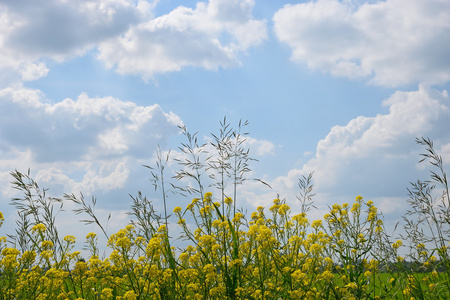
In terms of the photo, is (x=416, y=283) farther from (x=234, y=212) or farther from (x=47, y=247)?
(x=47, y=247)

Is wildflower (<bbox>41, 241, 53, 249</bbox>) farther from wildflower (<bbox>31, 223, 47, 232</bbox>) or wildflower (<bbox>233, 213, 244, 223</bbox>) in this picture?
wildflower (<bbox>233, 213, 244, 223</bbox>)

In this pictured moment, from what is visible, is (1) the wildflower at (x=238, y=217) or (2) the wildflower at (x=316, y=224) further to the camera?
(2) the wildflower at (x=316, y=224)

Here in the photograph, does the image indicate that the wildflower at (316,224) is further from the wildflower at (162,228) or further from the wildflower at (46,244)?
the wildflower at (46,244)

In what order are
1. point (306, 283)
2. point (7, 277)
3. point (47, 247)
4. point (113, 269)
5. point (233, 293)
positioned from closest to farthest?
1. point (233, 293)
2. point (306, 283)
3. point (7, 277)
4. point (47, 247)
5. point (113, 269)

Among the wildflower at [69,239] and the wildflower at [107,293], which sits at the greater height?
the wildflower at [69,239]

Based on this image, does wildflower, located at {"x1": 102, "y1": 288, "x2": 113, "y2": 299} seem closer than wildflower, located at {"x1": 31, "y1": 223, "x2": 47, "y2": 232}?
Yes

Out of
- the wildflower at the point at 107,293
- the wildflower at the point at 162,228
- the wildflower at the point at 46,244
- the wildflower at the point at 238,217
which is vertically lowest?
the wildflower at the point at 107,293

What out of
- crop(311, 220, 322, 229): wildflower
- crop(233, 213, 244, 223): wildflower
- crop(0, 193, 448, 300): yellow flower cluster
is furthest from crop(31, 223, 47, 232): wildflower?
crop(311, 220, 322, 229): wildflower

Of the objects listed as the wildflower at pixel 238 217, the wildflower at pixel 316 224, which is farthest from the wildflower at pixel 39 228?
the wildflower at pixel 316 224

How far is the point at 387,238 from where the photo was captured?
5.11 m

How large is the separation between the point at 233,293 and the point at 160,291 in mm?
899

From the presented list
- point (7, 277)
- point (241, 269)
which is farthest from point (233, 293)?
point (7, 277)

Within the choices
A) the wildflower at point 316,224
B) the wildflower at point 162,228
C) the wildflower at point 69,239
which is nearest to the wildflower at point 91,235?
the wildflower at point 69,239

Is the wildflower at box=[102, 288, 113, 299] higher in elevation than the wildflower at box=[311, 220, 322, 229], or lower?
lower
